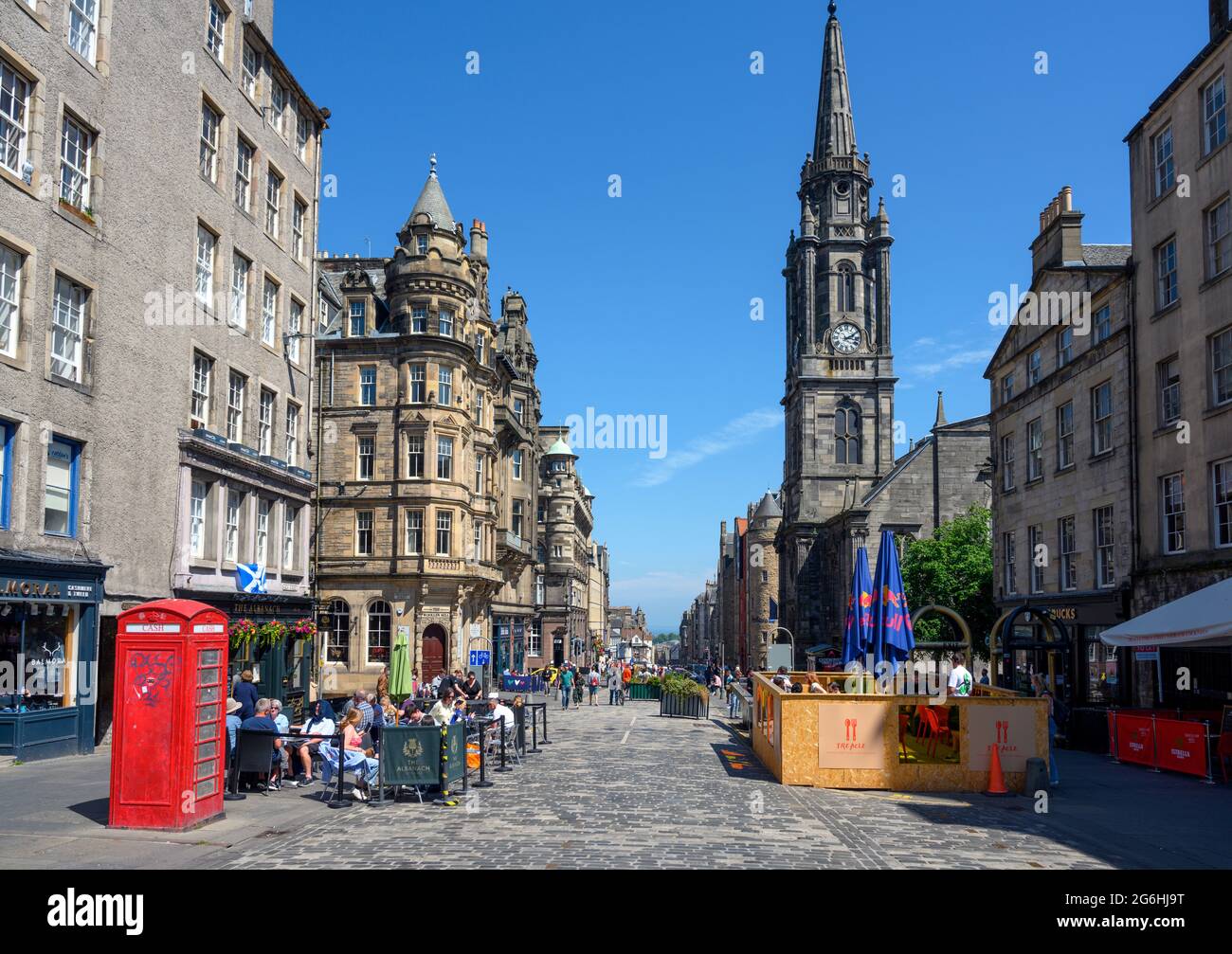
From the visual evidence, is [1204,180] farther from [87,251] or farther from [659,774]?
[87,251]

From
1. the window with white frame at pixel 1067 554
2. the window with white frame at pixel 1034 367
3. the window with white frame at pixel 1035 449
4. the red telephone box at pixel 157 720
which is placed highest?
the window with white frame at pixel 1034 367

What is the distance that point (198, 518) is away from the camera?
25500mm

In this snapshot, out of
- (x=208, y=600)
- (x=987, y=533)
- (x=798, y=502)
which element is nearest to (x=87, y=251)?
(x=208, y=600)

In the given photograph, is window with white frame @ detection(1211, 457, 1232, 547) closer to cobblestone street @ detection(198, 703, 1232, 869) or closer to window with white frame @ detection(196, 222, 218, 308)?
cobblestone street @ detection(198, 703, 1232, 869)

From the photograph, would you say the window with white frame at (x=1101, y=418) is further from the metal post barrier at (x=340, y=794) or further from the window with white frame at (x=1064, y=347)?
the metal post barrier at (x=340, y=794)

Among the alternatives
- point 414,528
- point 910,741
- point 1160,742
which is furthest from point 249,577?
point 1160,742

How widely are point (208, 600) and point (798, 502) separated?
61.1 metres

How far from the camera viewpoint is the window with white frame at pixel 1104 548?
28.6 meters

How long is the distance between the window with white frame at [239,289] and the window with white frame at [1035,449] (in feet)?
79.2

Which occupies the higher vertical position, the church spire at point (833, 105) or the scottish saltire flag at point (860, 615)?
the church spire at point (833, 105)

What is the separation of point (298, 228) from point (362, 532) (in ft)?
52.8

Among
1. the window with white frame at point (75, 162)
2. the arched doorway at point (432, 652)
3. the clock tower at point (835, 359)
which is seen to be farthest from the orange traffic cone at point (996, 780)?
the clock tower at point (835, 359)

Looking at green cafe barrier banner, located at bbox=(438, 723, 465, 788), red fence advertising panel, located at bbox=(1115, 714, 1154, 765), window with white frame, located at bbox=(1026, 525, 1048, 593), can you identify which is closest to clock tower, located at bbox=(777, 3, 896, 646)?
window with white frame, located at bbox=(1026, 525, 1048, 593)

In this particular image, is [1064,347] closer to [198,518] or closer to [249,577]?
[249,577]
